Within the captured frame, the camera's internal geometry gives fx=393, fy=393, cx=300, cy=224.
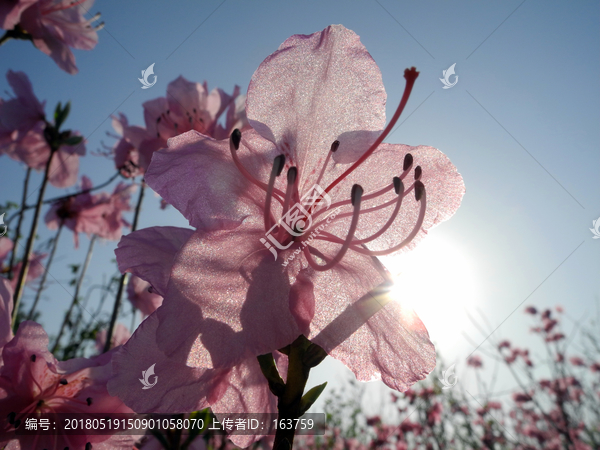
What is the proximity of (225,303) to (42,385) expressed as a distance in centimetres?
84

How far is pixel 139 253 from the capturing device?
841 mm

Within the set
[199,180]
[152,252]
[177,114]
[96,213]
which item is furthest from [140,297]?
[96,213]

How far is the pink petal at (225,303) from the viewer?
2.26 ft

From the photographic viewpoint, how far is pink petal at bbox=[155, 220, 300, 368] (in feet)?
2.26

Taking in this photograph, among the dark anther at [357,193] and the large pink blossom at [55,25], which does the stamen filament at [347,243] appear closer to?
the dark anther at [357,193]

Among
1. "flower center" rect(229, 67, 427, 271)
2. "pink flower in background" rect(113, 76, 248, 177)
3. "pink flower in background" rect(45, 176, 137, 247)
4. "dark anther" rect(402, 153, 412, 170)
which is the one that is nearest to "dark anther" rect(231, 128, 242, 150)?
"flower center" rect(229, 67, 427, 271)

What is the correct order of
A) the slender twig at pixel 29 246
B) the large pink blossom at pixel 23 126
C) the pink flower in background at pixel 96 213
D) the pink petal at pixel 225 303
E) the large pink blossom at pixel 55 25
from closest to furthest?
the pink petal at pixel 225 303
the slender twig at pixel 29 246
the large pink blossom at pixel 55 25
the large pink blossom at pixel 23 126
the pink flower in background at pixel 96 213

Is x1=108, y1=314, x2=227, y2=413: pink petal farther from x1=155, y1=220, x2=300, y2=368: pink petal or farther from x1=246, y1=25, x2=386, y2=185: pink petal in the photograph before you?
x1=246, y1=25, x2=386, y2=185: pink petal

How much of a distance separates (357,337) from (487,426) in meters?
7.45

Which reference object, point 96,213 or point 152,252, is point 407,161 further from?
point 96,213

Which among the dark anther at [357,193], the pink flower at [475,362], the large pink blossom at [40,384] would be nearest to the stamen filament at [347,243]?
the dark anther at [357,193]

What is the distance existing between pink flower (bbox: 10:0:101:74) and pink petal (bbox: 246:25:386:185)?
6.71 ft

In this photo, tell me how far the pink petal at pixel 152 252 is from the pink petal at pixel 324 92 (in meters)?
0.30

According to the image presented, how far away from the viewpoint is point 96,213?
3469mm
